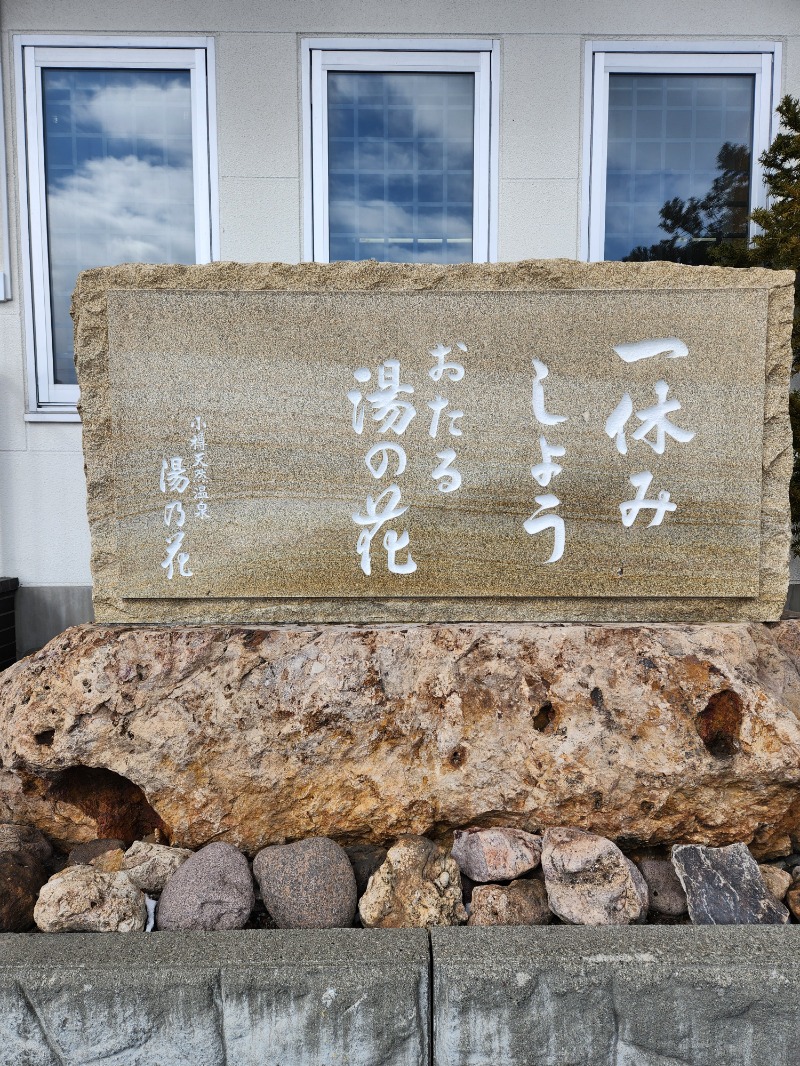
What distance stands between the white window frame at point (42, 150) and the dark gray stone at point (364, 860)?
142 inches

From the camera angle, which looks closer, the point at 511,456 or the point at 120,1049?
the point at 120,1049

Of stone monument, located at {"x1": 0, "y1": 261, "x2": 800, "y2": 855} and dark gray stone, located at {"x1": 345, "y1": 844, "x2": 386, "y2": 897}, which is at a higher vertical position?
stone monument, located at {"x1": 0, "y1": 261, "x2": 800, "y2": 855}

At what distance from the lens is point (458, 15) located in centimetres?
461

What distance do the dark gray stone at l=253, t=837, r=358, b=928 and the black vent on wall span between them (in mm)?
3121

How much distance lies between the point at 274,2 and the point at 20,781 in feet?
16.3

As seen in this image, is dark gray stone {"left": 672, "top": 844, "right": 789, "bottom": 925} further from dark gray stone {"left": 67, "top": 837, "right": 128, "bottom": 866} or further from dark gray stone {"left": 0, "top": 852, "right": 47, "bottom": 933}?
dark gray stone {"left": 0, "top": 852, "right": 47, "bottom": 933}

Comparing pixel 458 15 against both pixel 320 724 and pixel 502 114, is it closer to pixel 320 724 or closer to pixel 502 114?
pixel 502 114

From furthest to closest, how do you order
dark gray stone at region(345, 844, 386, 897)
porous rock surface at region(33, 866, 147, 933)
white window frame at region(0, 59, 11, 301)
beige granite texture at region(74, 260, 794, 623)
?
white window frame at region(0, 59, 11, 301) < beige granite texture at region(74, 260, 794, 623) < dark gray stone at region(345, 844, 386, 897) < porous rock surface at region(33, 866, 147, 933)

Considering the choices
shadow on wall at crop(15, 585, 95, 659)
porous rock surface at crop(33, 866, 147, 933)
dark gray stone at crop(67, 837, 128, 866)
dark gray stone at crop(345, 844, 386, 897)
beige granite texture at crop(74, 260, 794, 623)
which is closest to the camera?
porous rock surface at crop(33, 866, 147, 933)

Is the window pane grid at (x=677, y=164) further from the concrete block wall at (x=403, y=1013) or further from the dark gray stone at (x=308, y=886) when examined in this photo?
the concrete block wall at (x=403, y=1013)

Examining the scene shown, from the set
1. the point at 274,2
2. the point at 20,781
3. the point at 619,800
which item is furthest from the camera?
the point at 274,2

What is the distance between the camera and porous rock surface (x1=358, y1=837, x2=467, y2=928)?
2467 millimetres

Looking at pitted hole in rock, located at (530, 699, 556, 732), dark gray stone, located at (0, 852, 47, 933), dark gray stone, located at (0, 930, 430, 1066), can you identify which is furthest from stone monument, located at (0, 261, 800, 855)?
dark gray stone, located at (0, 930, 430, 1066)

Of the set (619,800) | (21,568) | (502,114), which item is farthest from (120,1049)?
(502,114)
